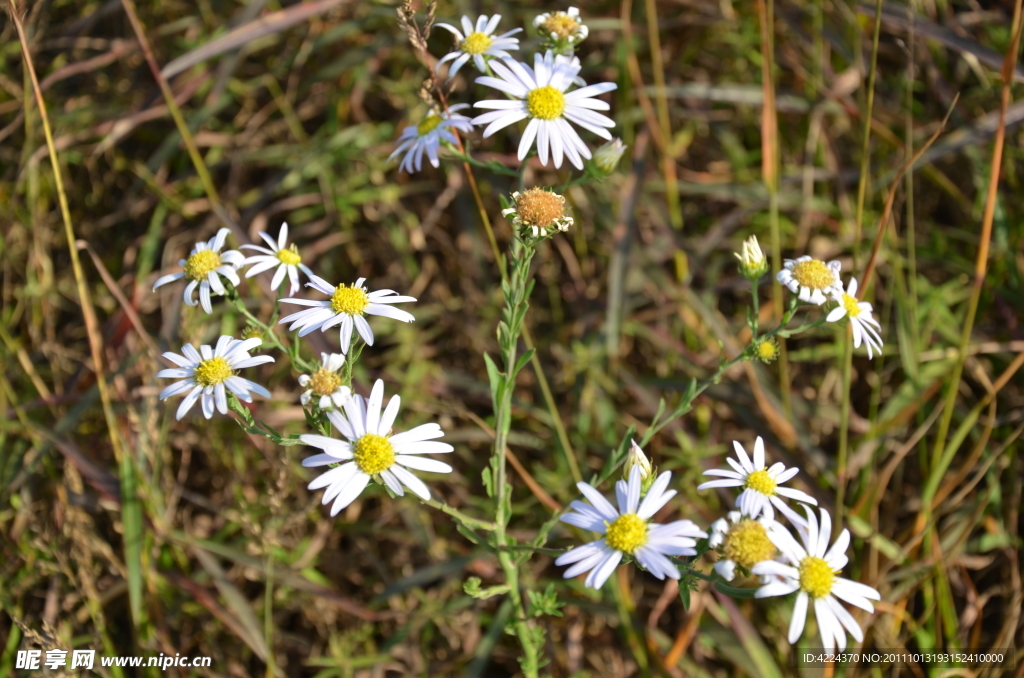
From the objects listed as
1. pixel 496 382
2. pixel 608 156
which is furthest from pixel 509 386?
pixel 608 156

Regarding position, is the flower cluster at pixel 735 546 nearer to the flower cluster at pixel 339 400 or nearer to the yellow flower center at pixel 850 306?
the flower cluster at pixel 339 400

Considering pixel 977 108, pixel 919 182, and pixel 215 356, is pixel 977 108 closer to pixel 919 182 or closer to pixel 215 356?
pixel 919 182

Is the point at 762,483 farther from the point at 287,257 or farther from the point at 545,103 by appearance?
the point at 287,257

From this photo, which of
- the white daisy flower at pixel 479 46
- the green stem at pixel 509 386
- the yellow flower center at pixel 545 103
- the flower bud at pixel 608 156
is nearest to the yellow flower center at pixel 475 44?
the white daisy flower at pixel 479 46

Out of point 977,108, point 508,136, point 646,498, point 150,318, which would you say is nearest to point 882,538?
point 646,498

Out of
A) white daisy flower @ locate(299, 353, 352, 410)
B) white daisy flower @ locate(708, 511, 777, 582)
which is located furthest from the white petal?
white daisy flower @ locate(299, 353, 352, 410)

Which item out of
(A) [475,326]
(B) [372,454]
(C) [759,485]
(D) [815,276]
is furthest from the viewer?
(A) [475,326]
